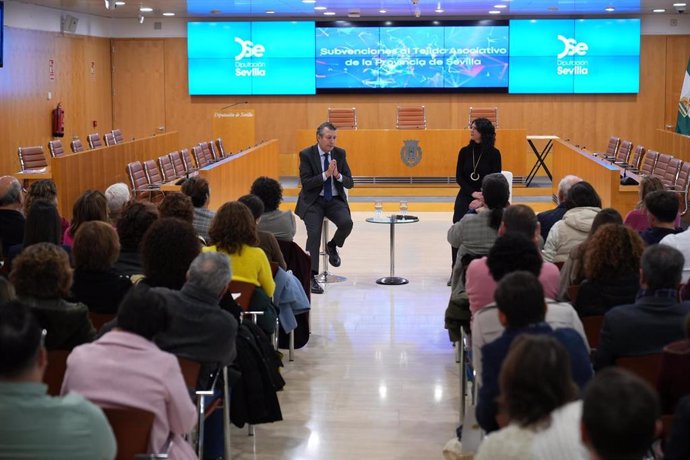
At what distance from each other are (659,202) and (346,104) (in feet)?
46.4

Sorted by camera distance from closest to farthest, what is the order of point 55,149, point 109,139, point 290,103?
point 55,149 < point 109,139 < point 290,103

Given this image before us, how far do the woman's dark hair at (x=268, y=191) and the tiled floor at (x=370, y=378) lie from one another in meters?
1.09

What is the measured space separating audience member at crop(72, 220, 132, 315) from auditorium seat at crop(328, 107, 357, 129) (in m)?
13.7

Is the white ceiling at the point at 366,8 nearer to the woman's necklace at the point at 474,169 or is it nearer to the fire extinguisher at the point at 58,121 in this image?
the fire extinguisher at the point at 58,121

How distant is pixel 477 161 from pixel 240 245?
367cm

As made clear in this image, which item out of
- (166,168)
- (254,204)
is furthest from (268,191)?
(166,168)

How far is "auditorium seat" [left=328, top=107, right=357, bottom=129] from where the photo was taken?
18.3m

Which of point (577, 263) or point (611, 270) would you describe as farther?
point (577, 263)

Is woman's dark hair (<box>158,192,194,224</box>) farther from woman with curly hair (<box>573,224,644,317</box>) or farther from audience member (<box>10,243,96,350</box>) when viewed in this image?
woman with curly hair (<box>573,224,644,317</box>)

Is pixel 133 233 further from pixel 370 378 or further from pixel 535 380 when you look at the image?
pixel 535 380

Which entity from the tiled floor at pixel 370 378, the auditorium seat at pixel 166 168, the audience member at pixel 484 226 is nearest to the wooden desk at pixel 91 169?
Answer: the auditorium seat at pixel 166 168

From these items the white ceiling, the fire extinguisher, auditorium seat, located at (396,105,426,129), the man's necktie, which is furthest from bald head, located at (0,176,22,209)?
auditorium seat, located at (396,105,426,129)

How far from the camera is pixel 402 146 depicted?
16766mm

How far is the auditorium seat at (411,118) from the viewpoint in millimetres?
18109
